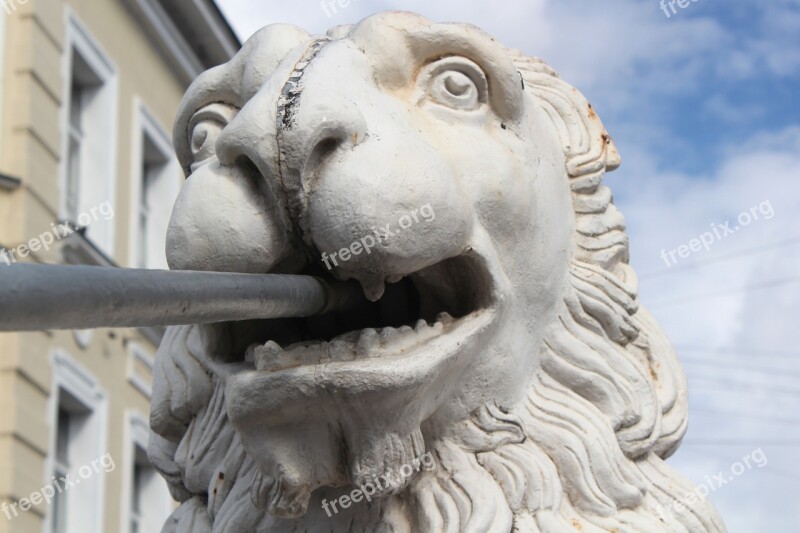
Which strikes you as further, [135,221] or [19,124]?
[135,221]

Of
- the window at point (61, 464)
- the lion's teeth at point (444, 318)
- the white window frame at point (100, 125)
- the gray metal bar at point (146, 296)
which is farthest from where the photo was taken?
the white window frame at point (100, 125)

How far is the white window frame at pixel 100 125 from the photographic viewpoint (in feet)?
38.3

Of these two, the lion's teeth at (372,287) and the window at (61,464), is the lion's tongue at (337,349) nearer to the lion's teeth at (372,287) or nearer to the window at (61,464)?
the lion's teeth at (372,287)

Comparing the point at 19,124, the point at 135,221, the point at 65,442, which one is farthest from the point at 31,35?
the point at 65,442

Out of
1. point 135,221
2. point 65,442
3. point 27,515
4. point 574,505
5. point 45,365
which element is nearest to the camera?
point 574,505

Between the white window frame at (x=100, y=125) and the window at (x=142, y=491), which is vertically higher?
the white window frame at (x=100, y=125)

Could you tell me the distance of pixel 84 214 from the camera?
11.5 m

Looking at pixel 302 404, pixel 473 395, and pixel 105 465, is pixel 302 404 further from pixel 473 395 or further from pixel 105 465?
pixel 105 465

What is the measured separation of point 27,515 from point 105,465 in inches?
37.8

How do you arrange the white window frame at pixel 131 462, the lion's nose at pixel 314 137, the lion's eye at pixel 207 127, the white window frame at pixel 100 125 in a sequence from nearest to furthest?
the lion's nose at pixel 314 137
the lion's eye at pixel 207 127
the white window frame at pixel 131 462
the white window frame at pixel 100 125

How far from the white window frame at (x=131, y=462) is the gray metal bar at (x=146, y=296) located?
32.0 feet

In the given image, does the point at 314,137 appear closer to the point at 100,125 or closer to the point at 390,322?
the point at 390,322

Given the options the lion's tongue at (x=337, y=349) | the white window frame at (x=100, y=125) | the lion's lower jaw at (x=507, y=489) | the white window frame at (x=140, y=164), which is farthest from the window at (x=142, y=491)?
the lion's tongue at (x=337, y=349)

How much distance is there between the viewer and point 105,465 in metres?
10.5
